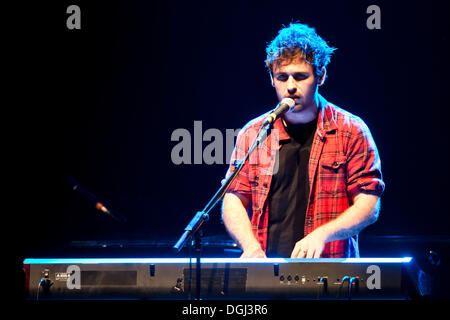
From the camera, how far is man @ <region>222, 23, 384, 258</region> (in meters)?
2.81

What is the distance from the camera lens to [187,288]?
2162 mm

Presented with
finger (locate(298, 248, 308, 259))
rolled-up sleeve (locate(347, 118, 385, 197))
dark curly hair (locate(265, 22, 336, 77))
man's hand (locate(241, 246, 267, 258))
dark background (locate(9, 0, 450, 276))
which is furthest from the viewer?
dark background (locate(9, 0, 450, 276))

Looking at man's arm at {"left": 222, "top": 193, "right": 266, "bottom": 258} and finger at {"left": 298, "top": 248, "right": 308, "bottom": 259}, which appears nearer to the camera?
finger at {"left": 298, "top": 248, "right": 308, "bottom": 259}

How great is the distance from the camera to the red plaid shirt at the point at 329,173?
9.29ft

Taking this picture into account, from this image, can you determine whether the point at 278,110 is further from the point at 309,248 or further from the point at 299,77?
the point at 309,248

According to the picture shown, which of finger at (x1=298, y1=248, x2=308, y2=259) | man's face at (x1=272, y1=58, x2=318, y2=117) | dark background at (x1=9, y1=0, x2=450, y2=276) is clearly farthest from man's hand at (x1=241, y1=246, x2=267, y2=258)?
dark background at (x1=9, y1=0, x2=450, y2=276)

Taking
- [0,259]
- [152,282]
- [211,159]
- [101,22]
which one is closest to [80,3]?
[101,22]

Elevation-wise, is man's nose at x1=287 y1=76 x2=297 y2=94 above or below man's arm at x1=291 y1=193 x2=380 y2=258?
above

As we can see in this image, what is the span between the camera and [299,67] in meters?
2.85

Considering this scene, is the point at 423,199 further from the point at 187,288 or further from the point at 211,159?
the point at 187,288

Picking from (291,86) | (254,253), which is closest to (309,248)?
(254,253)

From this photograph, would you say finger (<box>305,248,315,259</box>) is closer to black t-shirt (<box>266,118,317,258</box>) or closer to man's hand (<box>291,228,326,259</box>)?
man's hand (<box>291,228,326,259</box>)
